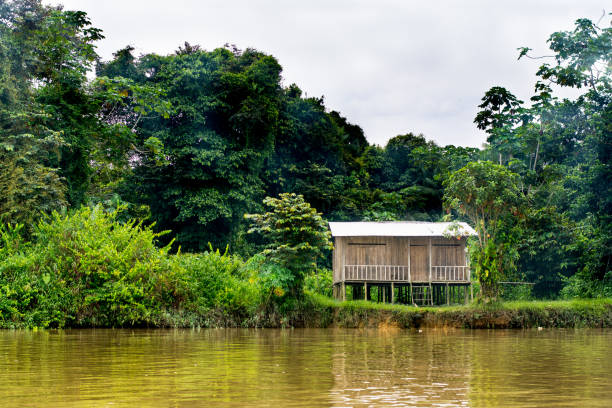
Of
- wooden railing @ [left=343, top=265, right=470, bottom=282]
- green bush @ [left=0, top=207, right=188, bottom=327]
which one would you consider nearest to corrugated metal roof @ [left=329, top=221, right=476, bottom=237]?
wooden railing @ [left=343, top=265, right=470, bottom=282]

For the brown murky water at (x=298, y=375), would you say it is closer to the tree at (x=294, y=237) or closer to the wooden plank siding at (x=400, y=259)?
the tree at (x=294, y=237)

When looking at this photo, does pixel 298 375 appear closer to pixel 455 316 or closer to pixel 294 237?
pixel 294 237

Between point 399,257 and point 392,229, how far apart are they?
1.14 metres

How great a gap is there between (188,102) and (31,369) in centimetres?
2589

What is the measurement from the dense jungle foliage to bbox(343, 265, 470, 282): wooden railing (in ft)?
6.49

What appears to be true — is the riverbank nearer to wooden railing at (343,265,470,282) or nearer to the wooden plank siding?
wooden railing at (343,265,470,282)

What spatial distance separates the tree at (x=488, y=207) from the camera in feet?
66.8

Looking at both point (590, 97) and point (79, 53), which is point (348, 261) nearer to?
point (590, 97)

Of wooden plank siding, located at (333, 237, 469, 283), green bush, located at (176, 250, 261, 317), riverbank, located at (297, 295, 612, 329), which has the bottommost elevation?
riverbank, located at (297, 295, 612, 329)

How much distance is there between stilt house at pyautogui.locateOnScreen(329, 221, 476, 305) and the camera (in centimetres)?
2455

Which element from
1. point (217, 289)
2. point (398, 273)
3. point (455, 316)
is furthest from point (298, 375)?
point (398, 273)

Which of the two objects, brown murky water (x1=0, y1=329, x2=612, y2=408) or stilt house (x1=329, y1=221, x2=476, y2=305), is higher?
stilt house (x1=329, y1=221, x2=476, y2=305)

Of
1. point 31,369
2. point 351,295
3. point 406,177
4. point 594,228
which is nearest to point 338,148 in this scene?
point 406,177

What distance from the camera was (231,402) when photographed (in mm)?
5520
